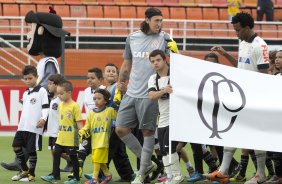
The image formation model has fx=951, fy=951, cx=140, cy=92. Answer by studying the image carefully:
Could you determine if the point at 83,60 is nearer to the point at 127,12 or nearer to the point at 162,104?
the point at 127,12

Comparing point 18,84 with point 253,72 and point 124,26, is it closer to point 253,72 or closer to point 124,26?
point 124,26

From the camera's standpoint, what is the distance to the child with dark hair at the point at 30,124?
481 inches

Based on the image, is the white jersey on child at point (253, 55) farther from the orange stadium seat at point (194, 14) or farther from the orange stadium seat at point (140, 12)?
the orange stadium seat at point (194, 14)

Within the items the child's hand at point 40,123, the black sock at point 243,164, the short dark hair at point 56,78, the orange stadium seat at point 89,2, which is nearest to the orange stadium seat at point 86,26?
the orange stadium seat at point 89,2

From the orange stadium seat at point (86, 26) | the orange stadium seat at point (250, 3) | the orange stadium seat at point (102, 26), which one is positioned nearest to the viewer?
the orange stadium seat at point (86, 26)

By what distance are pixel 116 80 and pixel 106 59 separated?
27.6 feet

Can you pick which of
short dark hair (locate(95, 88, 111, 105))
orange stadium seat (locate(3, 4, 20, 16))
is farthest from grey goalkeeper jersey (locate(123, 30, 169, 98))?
orange stadium seat (locate(3, 4, 20, 16))

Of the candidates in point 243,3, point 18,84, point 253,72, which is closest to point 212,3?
point 243,3

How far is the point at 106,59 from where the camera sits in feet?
69.5

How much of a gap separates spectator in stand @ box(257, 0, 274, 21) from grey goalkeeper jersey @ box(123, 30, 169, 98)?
13.1 meters

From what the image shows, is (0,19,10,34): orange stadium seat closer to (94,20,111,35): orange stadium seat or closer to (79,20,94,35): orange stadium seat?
(79,20,94,35): orange stadium seat

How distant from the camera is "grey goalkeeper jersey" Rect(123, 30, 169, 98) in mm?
11531

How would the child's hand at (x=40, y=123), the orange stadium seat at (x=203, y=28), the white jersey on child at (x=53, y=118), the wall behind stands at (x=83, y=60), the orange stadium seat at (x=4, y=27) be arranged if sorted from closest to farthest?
the child's hand at (x=40, y=123), the white jersey on child at (x=53, y=118), the wall behind stands at (x=83, y=60), the orange stadium seat at (x=4, y=27), the orange stadium seat at (x=203, y=28)

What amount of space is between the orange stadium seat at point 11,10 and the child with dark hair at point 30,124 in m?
12.3
